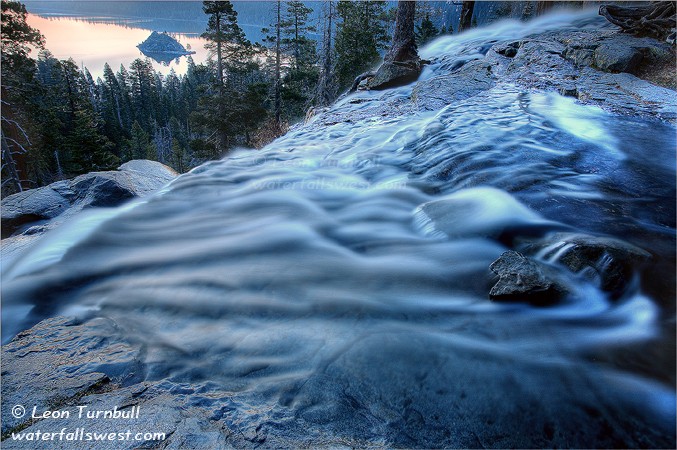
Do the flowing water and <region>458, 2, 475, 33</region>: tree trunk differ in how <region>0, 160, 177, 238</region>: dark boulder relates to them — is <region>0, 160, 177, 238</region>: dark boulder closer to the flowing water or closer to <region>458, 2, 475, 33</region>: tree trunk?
the flowing water

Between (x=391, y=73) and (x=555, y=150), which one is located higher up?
(x=391, y=73)

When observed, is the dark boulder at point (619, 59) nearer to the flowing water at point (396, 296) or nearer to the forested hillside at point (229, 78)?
the flowing water at point (396, 296)

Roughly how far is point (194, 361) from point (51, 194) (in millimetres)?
5583

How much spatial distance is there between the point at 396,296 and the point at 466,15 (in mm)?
17712

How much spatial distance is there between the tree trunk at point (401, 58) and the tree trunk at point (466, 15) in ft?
19.9

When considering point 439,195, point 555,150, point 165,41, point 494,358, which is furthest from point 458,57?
point 165,41

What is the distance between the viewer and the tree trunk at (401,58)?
11.0m

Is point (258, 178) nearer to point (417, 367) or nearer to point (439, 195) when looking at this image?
point (439, 195)

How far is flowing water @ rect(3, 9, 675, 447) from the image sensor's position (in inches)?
68.4

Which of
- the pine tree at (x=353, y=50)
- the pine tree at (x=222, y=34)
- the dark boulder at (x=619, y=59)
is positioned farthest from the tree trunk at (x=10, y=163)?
Result: the dark boulder at (x=619, y=59)

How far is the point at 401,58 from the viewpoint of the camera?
1159 cm

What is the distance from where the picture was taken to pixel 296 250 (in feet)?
11.2

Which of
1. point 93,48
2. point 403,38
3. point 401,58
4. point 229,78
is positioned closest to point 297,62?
point 229,78

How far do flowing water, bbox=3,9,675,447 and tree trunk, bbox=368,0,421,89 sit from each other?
6.26 meters
